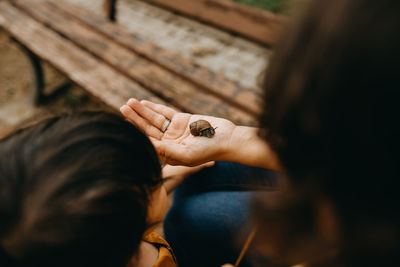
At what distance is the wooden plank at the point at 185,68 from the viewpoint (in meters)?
1.52

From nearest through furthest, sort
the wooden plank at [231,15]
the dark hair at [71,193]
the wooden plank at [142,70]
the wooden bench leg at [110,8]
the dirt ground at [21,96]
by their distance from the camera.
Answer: the dark hair at [71,193]
the wooden plank at [142,70]
the wooden plank at [231,15]
the wooden bench leg at [110,8]
the dirt ground at [21,96]

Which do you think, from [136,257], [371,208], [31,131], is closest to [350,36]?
[371,208]

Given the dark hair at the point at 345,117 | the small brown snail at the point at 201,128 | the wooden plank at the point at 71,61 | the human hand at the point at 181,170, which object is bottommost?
the human hand at the point at 181,170

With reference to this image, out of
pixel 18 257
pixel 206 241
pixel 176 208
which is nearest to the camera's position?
pixel 18 257

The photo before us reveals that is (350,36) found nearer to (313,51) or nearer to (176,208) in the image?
(313,51)

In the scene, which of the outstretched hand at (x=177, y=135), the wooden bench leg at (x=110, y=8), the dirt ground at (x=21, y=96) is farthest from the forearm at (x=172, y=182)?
the wooden bench leg at (x=110, y=8)

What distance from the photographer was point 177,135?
128 cm

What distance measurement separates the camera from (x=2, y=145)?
0.67m

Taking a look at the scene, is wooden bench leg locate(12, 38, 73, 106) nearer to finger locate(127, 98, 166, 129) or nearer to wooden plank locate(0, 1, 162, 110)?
wooden plank locate(0, 1, 162, 110)

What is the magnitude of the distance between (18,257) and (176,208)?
79 centimetres

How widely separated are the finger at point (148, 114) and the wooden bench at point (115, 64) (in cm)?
27

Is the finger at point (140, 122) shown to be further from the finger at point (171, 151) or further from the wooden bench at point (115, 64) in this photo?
the wooden bench at point (115, 64)

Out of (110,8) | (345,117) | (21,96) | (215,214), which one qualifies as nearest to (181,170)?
(215,214)

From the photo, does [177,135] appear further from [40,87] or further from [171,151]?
[40,87]
